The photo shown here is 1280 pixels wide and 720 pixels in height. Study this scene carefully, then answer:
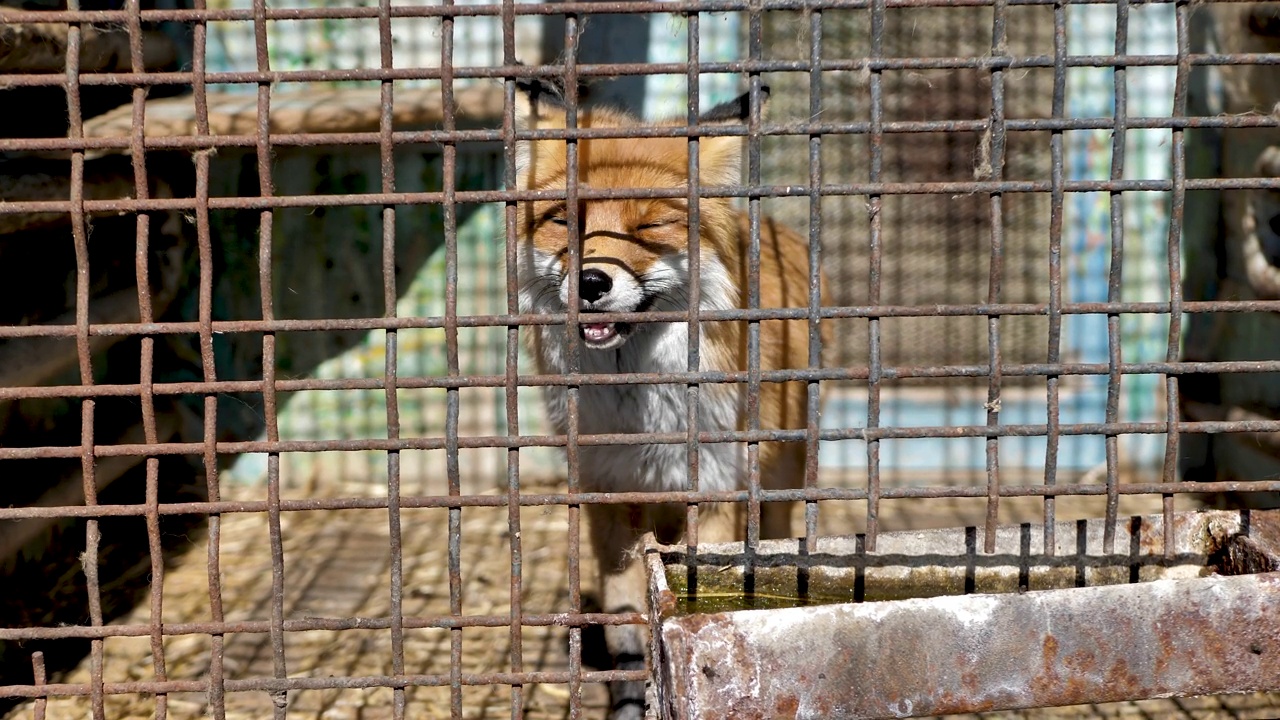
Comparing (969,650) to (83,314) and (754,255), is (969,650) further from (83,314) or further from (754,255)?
(83,314)

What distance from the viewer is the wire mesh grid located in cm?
200

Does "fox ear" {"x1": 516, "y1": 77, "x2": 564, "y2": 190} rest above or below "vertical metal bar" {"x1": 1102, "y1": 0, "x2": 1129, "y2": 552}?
above

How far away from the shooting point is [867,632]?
1.87 m

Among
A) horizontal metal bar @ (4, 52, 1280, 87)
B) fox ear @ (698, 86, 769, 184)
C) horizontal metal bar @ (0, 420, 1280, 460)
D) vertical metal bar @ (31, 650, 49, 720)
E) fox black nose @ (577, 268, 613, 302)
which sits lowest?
vertical metal bar @ (31, 650, 49, 720)

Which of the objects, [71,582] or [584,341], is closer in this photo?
[584,341]

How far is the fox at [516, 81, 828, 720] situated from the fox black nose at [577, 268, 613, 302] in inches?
5.6

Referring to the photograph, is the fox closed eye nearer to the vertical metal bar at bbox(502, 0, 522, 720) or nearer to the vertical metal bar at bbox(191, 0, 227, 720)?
the vertical metal bar at bbox(502, 0, 522, 720)

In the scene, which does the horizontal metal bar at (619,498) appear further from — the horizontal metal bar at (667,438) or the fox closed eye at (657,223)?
the fox closed eye at (657,223)

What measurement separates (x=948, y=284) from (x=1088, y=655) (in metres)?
Result: 3.17

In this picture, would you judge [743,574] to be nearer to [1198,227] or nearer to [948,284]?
[948,284]

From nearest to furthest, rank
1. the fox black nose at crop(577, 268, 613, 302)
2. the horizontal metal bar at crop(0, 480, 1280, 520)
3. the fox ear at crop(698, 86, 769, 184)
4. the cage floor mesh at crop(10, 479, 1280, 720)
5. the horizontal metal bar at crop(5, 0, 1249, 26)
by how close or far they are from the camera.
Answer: the horizontal metal bar at crop(5, 0, 1249, 26) < the horizontal metal bar at crop(0, 480, 1280, 520) < the fox black nose at crop(577, 268, 613, 302) < the cage floor mesh at crop(10, 479, 1280, 720) < the fox ear at crop(698, 86, 769, 184)

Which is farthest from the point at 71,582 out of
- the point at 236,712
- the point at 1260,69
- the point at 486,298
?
the point at 1260,69

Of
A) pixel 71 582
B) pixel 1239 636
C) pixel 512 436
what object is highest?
pixel 512 436

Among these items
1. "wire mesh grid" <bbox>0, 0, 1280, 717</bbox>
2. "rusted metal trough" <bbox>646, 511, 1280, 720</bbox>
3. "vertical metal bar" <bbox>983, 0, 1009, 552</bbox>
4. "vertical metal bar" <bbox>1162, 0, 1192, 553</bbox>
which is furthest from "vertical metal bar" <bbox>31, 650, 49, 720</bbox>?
"vertical metal bar" <bbox>1162, 0, 1192, 553</bbox>
